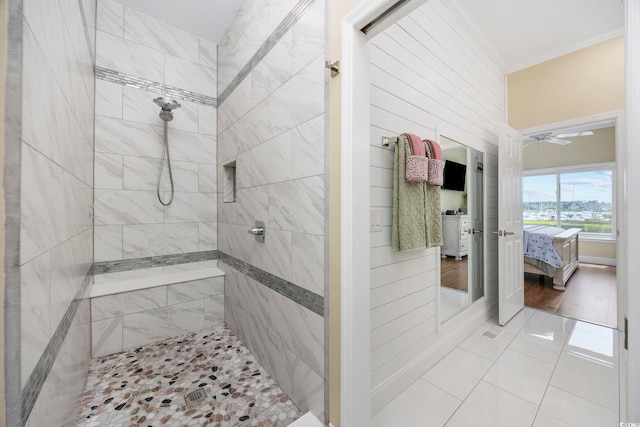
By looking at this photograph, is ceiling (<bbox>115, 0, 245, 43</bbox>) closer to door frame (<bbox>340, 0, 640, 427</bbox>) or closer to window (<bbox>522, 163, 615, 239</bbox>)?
door frame (<bbox>340, 0, 640, 427</bbox>)

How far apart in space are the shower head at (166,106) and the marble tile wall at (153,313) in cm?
155

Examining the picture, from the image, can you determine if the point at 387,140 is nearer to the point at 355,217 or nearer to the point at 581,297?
the point at 355,217

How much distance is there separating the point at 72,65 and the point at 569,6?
3.83 meters

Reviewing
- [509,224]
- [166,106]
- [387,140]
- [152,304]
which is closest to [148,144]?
[166,106]

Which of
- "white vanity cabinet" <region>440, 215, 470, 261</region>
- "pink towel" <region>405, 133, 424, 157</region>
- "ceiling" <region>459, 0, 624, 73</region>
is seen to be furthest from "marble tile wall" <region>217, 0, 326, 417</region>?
"ceiling" <region>459, 0, 624, 73</region>

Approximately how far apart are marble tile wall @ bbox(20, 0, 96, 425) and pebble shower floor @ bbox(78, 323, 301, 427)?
0.21 metres

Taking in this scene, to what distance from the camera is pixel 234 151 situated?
2270 mm

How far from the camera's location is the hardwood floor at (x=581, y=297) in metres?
2.83

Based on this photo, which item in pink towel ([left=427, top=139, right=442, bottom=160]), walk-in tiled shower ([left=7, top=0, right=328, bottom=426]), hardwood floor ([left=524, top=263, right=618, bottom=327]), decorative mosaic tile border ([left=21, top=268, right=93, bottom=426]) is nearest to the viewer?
decorative mosaic tile border ([left=21, top=268, right=93, bottom=426])

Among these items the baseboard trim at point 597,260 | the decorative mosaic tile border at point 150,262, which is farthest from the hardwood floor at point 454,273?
the baseboard trim at point 597,260

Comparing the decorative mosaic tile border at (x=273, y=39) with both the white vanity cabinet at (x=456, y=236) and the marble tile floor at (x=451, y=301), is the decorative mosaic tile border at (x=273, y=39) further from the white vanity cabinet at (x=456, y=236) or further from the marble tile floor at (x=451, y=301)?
the marble tile floor at (x=451, y=301)

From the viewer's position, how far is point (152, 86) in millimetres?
2381

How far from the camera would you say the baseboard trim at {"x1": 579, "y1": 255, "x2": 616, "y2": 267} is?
5121 millimetres

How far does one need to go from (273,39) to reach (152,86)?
1.45 meters
